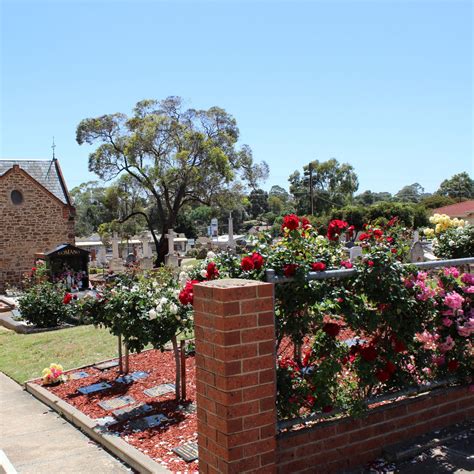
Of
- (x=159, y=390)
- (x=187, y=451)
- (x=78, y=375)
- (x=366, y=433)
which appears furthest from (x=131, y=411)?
(x=366, y=433)

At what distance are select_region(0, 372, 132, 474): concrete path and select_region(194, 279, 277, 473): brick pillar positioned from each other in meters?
1.86

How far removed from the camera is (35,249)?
27516mm

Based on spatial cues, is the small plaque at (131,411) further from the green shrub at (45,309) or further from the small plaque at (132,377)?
the green shrub at (45,309)

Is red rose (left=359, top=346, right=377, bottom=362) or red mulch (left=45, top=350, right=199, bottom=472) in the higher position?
red rose (left=359, top=346, right=377, bottom=362)

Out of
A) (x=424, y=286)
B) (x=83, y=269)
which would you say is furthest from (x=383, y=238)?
(x=83, y=269)

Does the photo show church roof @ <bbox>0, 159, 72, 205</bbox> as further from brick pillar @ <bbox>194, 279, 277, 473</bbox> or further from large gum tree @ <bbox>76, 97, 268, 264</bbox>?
brick pillar @ <bbox>194, 279, 277, 473</bbox>

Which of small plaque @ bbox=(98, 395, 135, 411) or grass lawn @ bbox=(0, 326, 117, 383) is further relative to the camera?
grass lawn @ bbox=(0, 326, 117, 383)

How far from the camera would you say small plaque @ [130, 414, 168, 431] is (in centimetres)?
566

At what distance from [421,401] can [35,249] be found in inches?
1030

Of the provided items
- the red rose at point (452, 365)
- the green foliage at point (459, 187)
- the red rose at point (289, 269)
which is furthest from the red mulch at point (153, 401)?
the green foliage at point (459, 187)

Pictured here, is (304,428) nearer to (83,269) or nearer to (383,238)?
(383,238)

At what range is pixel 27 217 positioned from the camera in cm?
2725

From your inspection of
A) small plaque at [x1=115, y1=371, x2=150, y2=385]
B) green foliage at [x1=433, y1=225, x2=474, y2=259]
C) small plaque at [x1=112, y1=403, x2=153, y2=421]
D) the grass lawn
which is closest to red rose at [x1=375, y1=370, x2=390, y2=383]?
small plaque at [x1=112, y1=403, x2=153, y2=421]

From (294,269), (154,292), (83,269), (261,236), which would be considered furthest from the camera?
(83,269)
